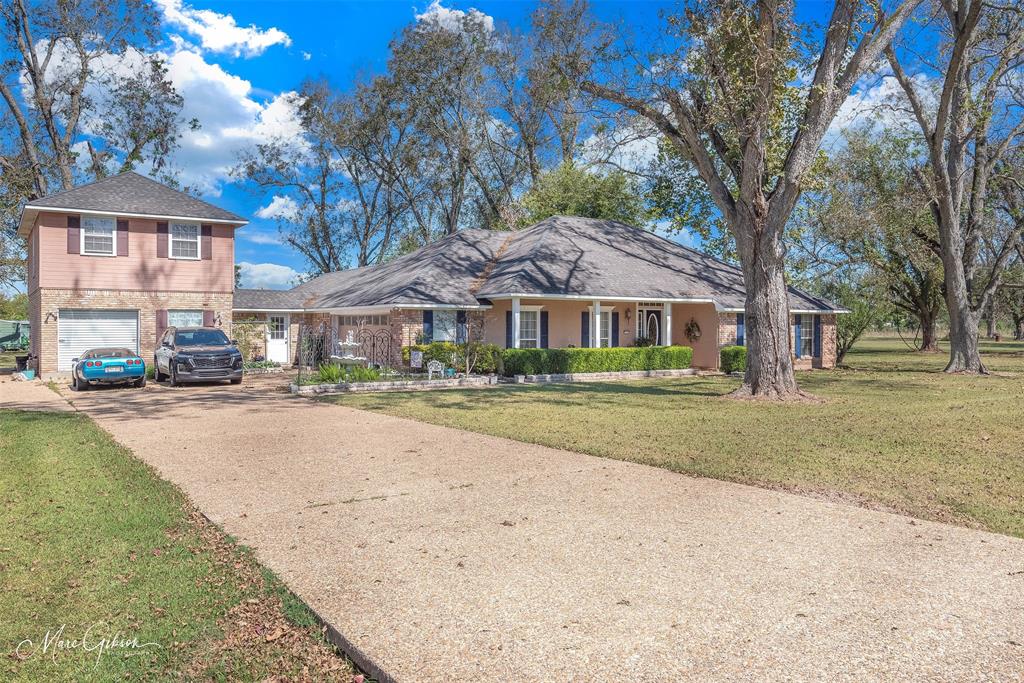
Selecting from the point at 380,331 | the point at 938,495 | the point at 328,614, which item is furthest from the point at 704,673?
the point at 380,331

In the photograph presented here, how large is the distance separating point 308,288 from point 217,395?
20313mm

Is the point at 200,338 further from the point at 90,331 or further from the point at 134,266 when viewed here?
the point at 90,331

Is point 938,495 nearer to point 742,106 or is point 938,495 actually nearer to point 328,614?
point 328,614

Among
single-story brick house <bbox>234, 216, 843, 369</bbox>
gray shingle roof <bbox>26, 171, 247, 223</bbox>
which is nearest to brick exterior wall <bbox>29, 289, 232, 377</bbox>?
gray shingle roof <bbox>26, 171, 247, 223</bbox>

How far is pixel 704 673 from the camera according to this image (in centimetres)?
340

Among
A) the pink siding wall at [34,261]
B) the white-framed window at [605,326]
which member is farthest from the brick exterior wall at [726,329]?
the pink siding wall at [34,261]

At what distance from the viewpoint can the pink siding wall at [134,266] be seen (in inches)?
917

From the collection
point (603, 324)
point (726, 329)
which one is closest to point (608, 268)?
point (603, 324)

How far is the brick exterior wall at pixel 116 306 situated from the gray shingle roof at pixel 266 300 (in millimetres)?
3558

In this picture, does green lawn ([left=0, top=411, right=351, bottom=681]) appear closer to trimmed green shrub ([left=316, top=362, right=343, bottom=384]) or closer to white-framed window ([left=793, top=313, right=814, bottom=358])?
trimmed green shrub ([left=316, top=362, right=343, bottom=384])

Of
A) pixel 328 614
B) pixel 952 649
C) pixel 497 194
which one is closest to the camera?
pixel 952 649

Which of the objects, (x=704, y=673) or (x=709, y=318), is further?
(x=709, y=318)

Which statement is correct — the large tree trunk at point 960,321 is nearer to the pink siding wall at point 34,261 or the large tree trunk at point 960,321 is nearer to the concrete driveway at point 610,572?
the concrete driveway at point 610,572

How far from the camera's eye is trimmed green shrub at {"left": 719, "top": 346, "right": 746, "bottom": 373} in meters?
26.2
